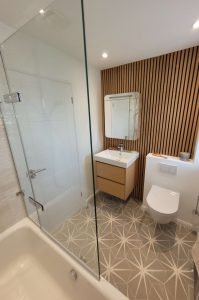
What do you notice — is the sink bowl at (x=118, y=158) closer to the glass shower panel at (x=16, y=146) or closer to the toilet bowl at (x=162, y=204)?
the toilet bowl at (x=162, y=204)

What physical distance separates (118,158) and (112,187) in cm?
47

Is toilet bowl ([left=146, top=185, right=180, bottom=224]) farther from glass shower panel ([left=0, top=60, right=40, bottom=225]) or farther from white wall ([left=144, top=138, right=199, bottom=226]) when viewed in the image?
glass shower panel ([left=0, top=60, right=40, bottom=225])

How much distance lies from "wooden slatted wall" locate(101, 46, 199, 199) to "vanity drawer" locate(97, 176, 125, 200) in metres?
0.53

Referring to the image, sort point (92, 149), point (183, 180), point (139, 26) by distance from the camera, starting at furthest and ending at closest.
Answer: point (183, 180), point (139, 26), point (92, 149)

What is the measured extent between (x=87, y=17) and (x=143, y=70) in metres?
1.11

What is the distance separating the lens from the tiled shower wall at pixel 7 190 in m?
1.40

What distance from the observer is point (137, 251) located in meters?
1.64

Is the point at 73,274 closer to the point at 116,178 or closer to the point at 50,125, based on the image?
the point at 116,178

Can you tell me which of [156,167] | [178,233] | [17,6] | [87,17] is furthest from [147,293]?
[17,6]

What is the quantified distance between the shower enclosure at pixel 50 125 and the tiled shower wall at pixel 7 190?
0.19 ft

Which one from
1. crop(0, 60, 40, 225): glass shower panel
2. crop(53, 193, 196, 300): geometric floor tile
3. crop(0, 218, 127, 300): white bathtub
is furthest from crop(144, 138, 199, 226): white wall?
crop(0, 60, 40, 225): glass shower panel

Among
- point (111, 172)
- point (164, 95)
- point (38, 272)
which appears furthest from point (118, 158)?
point (38, 272)

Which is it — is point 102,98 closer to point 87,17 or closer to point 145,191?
point 87,17

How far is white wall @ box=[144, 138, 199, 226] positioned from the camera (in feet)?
5.91
